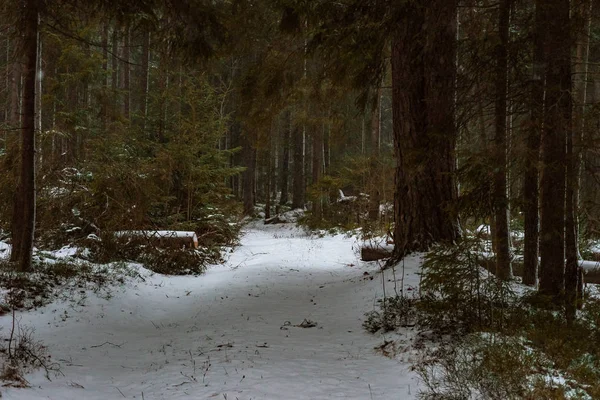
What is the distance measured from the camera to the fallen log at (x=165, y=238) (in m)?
9.93

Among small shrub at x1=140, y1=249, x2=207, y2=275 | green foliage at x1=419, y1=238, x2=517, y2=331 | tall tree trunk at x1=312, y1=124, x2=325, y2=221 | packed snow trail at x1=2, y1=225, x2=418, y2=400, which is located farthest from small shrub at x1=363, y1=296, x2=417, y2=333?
tall tree trunk at x1=312, y1=124, x2=325, y2=221

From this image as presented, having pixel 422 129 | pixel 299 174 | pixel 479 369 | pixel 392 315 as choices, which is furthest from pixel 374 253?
pixel 299 174

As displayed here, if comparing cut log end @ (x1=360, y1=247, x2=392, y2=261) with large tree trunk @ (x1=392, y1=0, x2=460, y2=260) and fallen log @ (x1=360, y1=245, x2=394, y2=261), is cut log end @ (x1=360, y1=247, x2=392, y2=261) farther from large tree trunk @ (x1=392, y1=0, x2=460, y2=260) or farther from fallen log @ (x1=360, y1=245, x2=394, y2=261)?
large tree trunk @ (x1=392, y1=0, x2=460, y2=260)

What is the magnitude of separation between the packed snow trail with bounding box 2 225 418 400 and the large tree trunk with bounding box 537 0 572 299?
7.42 feet

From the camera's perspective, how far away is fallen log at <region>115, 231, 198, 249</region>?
9930 mm

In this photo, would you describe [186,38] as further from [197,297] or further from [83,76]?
[83,76]

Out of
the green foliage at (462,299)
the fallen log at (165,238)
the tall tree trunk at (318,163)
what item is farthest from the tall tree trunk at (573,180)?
the tall tree trunk at (318,163)

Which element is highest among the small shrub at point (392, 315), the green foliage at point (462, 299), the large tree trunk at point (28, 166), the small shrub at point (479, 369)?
the large tree trunk at point (28, 166)

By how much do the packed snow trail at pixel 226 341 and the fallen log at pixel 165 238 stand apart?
0.93 m

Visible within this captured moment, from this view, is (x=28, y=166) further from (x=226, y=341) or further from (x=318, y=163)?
(x=318, y=163)

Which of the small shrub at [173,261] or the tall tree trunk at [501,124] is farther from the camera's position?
the small shrub at [173,261]

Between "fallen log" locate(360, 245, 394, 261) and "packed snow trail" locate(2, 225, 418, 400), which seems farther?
"fallen log" locate(360, 245, 394, 261)

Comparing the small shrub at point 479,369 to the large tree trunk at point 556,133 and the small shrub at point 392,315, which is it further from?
the large tree trunk at point 556,133

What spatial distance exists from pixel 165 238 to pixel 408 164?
6.36 m
